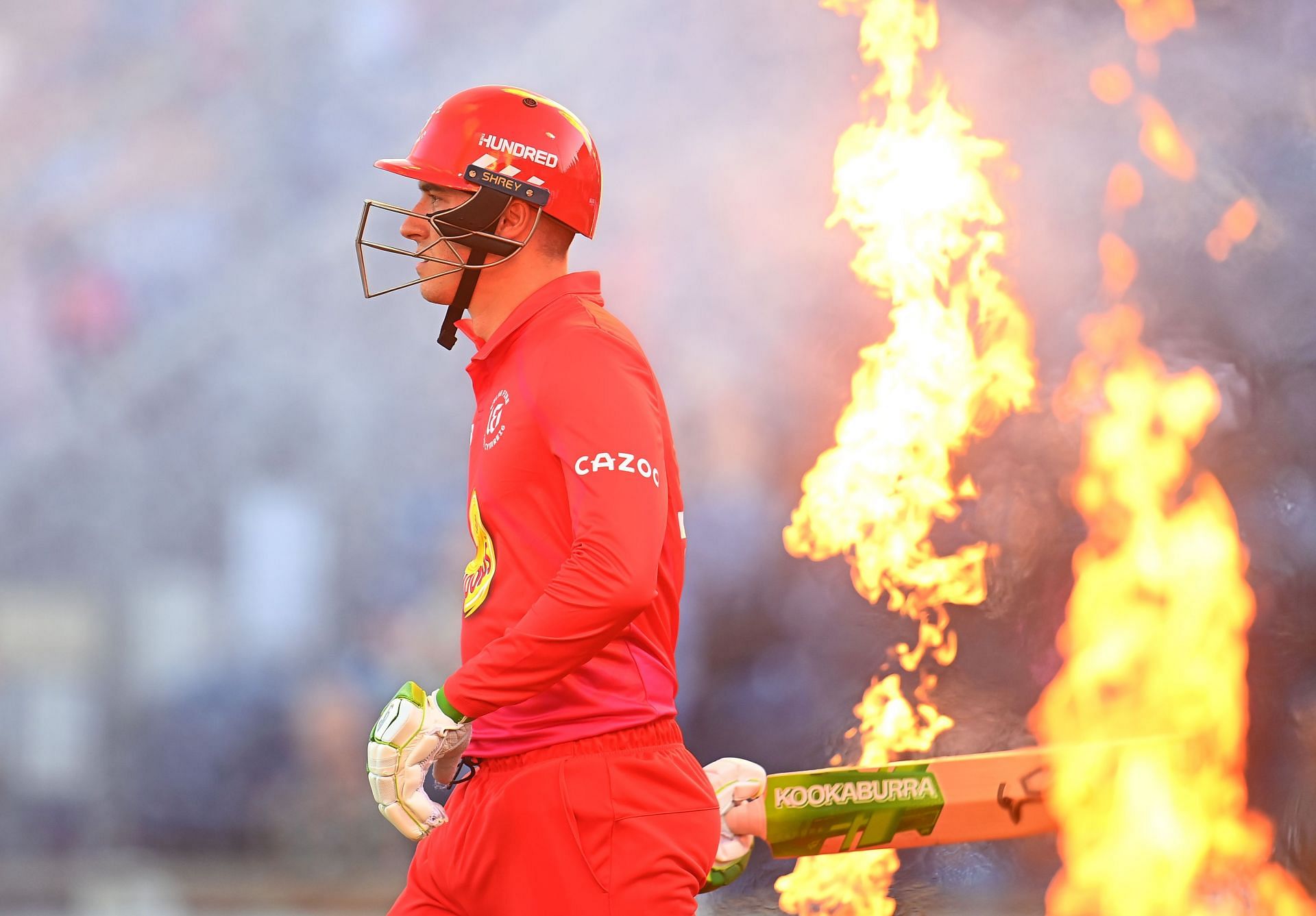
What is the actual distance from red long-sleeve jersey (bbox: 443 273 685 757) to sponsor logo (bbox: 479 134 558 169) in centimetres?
20

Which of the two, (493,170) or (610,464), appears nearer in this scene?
(610,464)

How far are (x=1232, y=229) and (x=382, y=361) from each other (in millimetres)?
2872

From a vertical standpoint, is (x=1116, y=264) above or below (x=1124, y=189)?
below

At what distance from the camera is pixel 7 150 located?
5074 millimetres

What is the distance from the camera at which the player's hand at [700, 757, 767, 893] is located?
2959 mm

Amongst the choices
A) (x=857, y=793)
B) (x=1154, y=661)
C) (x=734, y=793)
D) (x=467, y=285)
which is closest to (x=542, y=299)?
(x=467, y=285)

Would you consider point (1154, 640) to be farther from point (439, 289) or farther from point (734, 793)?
point (439, 289)

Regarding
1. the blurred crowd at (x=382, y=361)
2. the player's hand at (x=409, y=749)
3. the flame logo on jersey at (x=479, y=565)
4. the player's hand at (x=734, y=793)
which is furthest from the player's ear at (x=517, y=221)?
the blurred crowd at (x=382, y=361)

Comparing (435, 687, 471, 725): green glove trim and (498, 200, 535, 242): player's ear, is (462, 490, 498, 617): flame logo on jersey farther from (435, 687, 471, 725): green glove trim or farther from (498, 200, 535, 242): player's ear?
(498, 200, 535, 242): player's ear

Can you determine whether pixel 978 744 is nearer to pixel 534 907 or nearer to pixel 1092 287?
pixel 1092 287

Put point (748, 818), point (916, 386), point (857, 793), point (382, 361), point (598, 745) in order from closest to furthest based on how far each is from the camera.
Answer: point (598, 745) → point (748, 818) → point (857, 793) → point (916, 386) → point (382, 361)

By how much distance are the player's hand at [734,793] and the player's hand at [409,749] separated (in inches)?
55.6

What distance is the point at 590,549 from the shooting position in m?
1.54

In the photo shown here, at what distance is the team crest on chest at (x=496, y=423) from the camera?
1702mm
